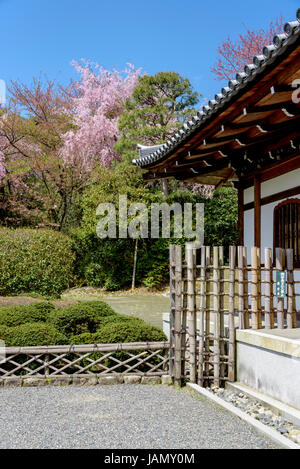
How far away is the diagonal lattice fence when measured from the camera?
16.7ft

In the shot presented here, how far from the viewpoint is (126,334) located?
18.0 feet

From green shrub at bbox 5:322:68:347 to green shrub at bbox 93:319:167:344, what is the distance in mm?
485

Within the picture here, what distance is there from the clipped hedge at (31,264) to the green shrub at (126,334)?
19.6 feet

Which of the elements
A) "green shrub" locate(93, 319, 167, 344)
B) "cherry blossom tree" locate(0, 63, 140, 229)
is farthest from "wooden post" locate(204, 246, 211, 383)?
"cherry blossom tree" locate(0, 63, 140, 229)

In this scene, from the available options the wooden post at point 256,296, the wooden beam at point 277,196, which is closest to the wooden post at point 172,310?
the wooden post at point 256,296

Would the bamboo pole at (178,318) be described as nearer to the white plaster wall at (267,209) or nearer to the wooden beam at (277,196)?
the white plaster wall at (267,209)

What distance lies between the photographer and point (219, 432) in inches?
138

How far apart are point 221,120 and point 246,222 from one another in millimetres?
3287

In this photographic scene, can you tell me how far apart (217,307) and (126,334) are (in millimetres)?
1321

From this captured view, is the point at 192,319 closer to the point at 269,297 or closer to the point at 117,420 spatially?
the point at 269,297

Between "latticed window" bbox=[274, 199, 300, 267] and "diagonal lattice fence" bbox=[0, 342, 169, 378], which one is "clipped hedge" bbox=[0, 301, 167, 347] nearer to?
"diagonal lattice fence" bbox=[0, 342, 169, 378]

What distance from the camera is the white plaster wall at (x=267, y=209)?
641 centimetres
